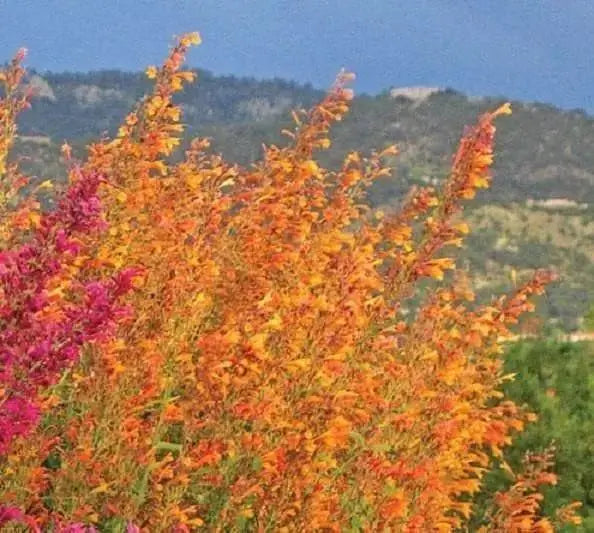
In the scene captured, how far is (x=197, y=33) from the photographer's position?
22.4 ft

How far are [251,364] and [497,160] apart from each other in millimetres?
64655

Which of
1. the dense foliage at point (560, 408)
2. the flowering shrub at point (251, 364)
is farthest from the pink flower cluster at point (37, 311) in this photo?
the dense foliage at point (560, 408)

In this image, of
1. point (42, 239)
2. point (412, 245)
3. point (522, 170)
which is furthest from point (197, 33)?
point (522, 170)

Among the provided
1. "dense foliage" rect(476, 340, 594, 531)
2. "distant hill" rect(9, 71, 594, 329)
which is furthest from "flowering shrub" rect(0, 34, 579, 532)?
"distant hill" rect(9, 71, 594, 329)

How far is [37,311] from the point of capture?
288 cm

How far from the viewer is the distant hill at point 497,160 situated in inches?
2079

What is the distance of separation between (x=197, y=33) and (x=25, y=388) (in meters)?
4.21

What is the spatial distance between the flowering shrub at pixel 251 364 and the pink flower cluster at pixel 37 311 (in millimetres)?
973

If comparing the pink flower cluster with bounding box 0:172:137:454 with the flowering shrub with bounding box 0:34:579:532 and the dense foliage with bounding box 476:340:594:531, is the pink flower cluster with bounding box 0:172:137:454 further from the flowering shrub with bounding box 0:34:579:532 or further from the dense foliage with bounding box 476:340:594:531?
the dense foliage with bounding box 476:340:594:531

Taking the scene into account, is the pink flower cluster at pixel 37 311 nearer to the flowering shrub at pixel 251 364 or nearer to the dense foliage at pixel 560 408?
the flowering shrub at pixel 251 364

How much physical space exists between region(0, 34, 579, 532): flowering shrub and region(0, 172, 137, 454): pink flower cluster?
0.97 m

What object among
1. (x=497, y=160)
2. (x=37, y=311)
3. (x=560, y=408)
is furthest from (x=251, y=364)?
(x=497, y=160)

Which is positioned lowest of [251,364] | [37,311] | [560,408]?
[37,311]

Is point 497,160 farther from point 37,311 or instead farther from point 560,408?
point 37,311
